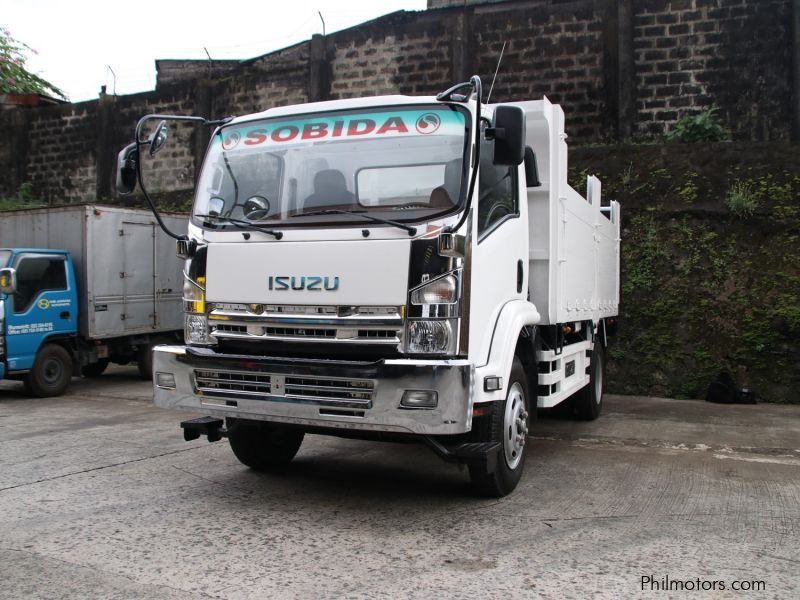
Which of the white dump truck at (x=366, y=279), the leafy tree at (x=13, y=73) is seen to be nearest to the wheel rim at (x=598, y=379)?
the white dump truck at (x=366, y=279)

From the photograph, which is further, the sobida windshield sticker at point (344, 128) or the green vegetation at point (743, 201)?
the green vegetation at point (743, 201)

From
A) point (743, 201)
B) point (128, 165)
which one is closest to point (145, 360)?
point (128, 165)

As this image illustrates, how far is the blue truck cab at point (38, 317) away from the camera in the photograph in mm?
9922

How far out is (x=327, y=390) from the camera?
14.4 feet

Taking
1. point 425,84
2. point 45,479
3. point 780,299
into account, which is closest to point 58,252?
point 45,479

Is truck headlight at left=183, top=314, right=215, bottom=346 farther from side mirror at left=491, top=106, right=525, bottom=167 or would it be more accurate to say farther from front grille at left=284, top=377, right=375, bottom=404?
side mirror at left=491, top=106, right=525, bottom=167

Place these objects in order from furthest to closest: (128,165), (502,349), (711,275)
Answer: (711,275)
(128,165)
(502,349)

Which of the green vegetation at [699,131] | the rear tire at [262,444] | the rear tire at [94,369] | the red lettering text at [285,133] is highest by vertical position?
the green vegetation at [699,131]

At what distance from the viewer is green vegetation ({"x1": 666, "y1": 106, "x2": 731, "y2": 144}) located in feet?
44.0

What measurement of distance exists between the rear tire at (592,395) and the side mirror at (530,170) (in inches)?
117

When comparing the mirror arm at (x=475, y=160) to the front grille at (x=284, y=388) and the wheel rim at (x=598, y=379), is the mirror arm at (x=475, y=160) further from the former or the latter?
the wheel rim at (x=598, y=379)

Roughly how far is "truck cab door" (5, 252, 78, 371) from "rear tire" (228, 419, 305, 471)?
5742mm

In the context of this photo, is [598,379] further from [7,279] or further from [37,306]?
[7,279]
